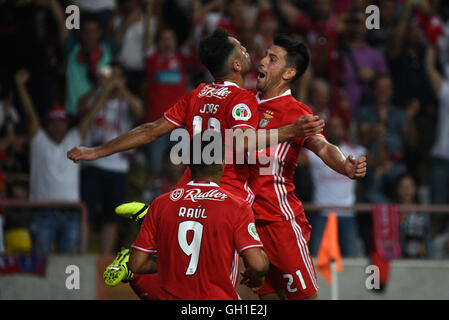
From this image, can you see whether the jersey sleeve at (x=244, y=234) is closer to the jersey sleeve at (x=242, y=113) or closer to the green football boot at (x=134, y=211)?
the jersey sleeve at (x=242, y=113)

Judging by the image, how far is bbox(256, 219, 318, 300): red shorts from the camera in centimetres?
677

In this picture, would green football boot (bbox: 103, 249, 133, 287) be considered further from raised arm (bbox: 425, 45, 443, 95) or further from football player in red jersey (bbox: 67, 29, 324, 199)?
raised arm (bbox: 425, 45, 443, 95)

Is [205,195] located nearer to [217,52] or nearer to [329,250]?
[217,52]

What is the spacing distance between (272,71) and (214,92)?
0.66m

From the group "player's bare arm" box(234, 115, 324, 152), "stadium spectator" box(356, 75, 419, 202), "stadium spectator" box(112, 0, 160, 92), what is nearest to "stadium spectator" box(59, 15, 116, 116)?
"stadium spectator" box(112, 0, 160, 92)

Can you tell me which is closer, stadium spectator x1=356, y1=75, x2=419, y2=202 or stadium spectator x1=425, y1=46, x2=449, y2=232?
stadium spectator x1=356, y1=75, x2=419, y2=202

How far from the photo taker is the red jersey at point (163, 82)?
11.7 m

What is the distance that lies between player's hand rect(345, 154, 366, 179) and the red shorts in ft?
3.42

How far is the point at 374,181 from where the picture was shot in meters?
11.7

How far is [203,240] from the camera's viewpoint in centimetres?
577

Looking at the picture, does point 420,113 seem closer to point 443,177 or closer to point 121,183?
point 443,177

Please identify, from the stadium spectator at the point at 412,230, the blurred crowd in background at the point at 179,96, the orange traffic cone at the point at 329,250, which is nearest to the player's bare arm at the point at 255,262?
the orange traffic cone at the point at 329,250

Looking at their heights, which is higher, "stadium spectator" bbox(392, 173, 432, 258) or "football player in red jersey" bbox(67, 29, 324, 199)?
"football player in red jersey" bbox(67, 29, 324, 199)

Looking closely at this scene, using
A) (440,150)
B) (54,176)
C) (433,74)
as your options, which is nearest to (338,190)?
(440,150)
